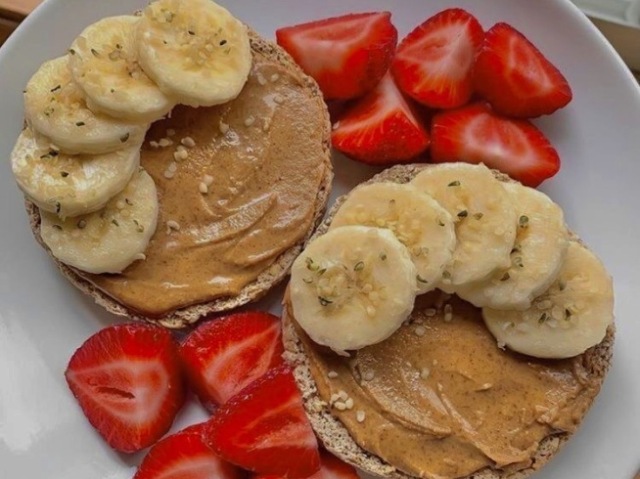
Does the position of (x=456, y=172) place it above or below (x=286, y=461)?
above

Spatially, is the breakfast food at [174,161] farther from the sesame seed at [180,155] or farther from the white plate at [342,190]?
the white plate at [342,190]

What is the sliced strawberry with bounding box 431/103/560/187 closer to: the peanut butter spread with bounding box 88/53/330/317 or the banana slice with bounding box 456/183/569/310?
the banana slice with bounding box 456/183/569/310

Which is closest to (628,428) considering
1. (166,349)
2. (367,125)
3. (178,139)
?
(367,125)

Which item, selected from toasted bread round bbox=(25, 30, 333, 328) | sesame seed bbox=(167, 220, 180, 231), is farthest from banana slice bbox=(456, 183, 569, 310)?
sesame seed bbox=(167, 220, 180, 231)

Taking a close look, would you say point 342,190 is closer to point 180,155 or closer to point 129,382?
point 180,155

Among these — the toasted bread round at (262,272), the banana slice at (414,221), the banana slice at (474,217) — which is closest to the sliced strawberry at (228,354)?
the toasted bread round at (262,272)

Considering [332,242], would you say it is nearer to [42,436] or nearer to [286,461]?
[286,461]
